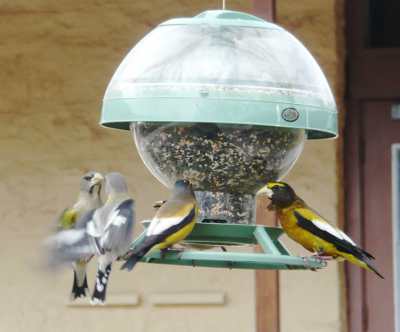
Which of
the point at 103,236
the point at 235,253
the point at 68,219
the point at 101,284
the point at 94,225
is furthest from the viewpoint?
the point at 68,219

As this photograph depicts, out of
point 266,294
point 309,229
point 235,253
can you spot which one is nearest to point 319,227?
point 309,229

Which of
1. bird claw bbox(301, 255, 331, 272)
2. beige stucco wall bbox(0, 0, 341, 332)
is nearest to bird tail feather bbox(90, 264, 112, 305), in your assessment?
bird claw bbox(301, 255, 331, 272)

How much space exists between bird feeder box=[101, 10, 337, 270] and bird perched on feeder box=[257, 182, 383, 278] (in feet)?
0.21

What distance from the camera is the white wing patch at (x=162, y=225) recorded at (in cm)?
429

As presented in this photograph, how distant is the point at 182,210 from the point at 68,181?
3317 mm

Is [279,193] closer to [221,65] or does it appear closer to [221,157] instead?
[221,157]

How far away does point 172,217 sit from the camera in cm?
433

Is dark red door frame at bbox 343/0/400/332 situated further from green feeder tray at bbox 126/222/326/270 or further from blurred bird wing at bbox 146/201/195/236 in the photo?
blurred bird wing at bbox 146/201/195/236

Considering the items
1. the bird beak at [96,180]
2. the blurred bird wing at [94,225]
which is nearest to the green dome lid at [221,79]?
the blurred bird wing at [94,225]

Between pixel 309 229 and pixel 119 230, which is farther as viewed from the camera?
pixel 119 230

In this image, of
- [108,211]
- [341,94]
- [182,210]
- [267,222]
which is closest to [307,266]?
[182,210]

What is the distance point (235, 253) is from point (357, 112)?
10.8ft

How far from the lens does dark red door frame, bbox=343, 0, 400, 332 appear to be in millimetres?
7398

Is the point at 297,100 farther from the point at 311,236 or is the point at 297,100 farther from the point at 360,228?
the point at 360,228
